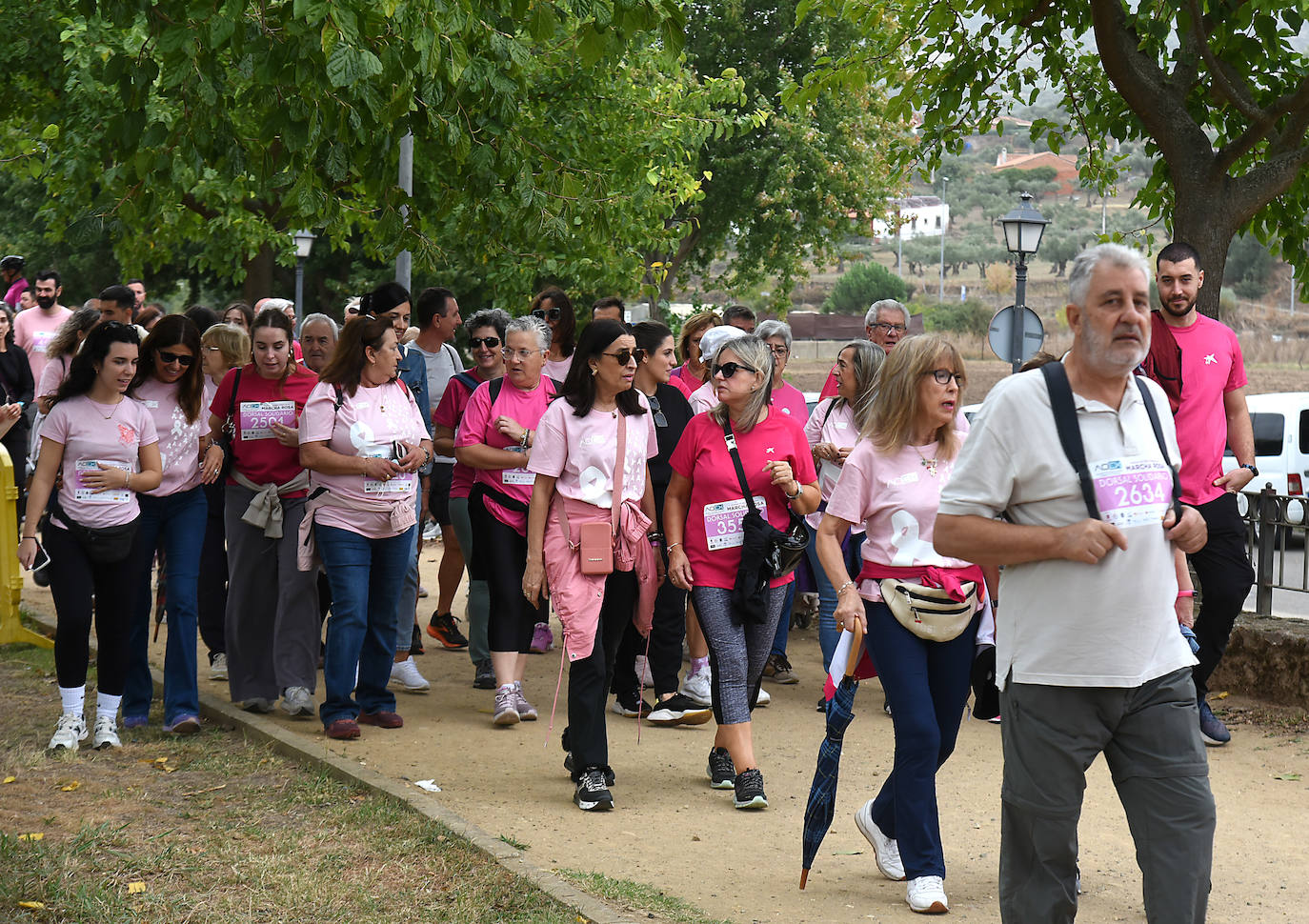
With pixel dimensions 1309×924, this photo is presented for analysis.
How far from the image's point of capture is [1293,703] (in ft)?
27.3

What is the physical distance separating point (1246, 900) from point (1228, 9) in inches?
266

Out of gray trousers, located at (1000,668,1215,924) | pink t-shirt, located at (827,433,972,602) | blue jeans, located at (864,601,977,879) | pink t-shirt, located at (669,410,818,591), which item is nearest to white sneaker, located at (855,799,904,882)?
blue jeans, located at (864,601,977,879)

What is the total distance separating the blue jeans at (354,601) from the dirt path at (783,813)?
11.4 inches

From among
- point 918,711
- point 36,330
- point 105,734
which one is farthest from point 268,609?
point 36,330

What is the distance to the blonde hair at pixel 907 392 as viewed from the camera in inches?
213

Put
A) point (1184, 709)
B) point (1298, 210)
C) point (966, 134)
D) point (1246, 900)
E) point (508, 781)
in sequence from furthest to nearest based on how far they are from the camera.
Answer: point (966, 134), point (1298, 210), point (508, 781), point (1246, 900), point (1184, 709)

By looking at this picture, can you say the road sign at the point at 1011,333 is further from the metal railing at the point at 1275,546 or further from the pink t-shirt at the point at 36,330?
the pink t-shirt at the point at 36,330

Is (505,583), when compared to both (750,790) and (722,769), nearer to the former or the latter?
(722,769)

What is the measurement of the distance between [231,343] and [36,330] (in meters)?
6.28

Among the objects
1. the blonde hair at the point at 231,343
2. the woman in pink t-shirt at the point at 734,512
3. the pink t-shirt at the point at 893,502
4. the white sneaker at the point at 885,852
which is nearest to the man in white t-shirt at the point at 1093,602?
the pink t-shirt at the point at 893,502

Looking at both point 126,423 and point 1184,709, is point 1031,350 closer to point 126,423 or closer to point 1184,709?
point 126,423

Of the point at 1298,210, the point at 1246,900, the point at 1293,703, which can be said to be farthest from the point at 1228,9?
the point at 1246,900

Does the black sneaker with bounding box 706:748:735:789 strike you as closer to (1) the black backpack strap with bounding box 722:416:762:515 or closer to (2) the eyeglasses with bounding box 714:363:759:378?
(1) the black backpack strap with bounding box 722:416:762:515

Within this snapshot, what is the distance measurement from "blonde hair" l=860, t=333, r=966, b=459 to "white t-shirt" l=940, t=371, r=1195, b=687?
5.36 feet
